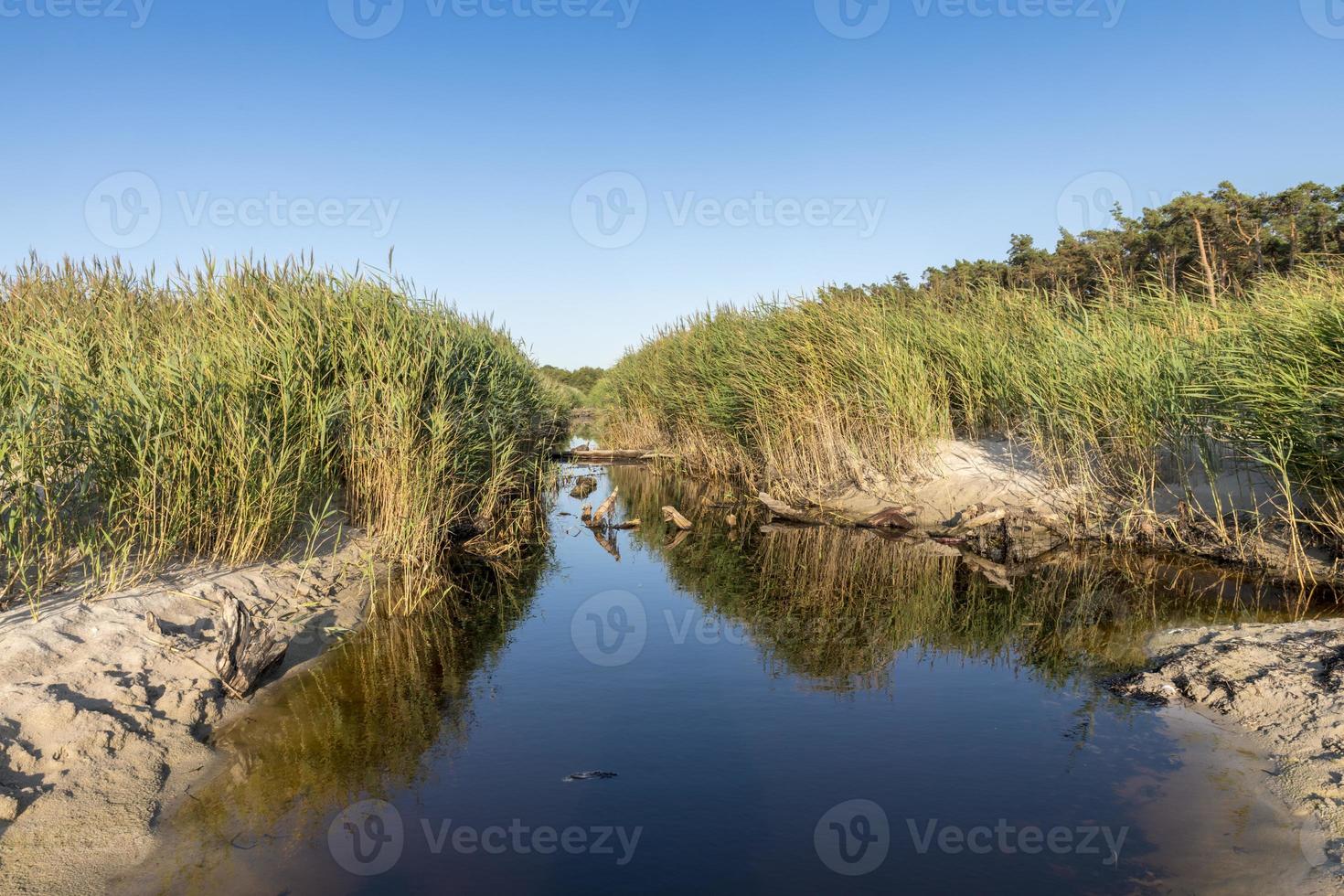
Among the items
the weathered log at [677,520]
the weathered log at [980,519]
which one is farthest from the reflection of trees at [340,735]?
the weathered log at [980,519]

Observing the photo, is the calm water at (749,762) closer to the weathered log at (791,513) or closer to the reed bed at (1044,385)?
the reed bed at (1044,385)

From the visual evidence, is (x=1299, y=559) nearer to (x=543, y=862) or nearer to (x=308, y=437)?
(x=543, y=862)

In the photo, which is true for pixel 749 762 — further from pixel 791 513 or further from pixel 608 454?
pixel 608 454

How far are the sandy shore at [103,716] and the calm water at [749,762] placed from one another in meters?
0.22

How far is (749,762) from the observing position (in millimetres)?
5070

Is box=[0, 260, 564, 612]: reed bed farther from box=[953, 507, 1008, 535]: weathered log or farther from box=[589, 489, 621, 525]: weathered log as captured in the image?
box=[953, 507, 1008, 535]: weathered log

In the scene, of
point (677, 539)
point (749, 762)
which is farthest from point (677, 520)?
point (749, 762)

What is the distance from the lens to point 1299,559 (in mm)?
8141

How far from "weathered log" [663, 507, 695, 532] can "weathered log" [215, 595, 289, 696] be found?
749 cm

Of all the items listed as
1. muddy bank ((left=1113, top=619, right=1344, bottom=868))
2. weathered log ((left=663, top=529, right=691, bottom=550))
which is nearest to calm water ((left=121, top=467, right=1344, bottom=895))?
muddy bank ((left=1113, top=619, right=1344, bottom=868))

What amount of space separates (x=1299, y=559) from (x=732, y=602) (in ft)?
18.8

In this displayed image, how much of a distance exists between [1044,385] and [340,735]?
9.82 m

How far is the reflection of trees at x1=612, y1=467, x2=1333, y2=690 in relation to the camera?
274 inches

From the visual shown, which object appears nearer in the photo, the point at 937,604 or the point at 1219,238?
the point at 937,604
